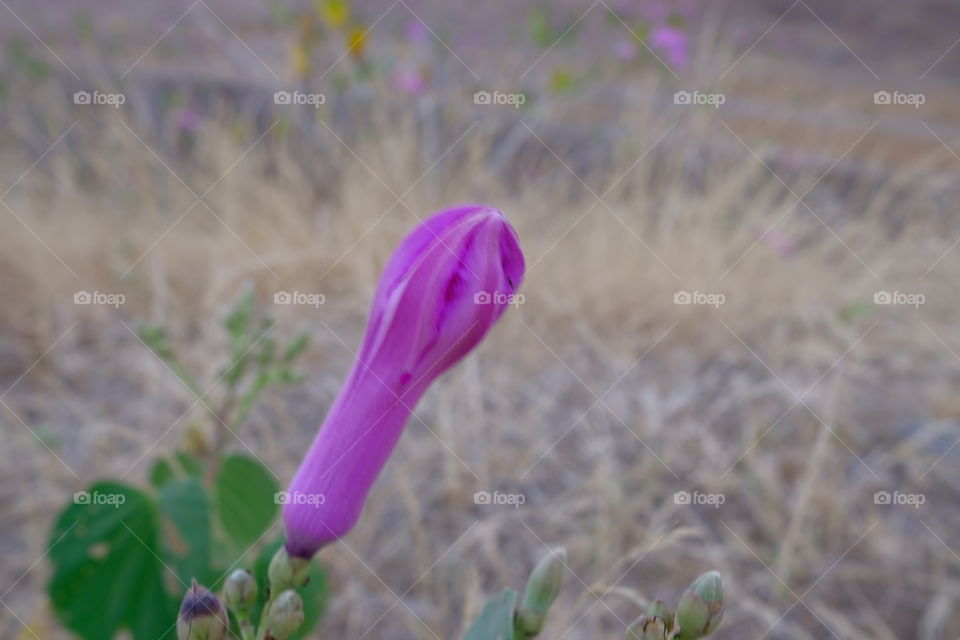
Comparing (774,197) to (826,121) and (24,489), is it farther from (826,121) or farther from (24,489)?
(24,489)

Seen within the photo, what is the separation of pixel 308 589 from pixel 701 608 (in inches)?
17.2

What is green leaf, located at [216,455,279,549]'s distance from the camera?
81cm

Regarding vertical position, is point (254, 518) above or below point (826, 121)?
below

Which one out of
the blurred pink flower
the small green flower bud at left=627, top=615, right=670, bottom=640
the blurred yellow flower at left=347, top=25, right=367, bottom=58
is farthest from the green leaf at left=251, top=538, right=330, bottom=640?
the blurred pink flower

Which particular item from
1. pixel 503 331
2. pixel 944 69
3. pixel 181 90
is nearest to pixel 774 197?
pixel 503 331

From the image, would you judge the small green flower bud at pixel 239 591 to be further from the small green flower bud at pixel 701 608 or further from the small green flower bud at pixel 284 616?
the small green flower bud at pixel 701 608

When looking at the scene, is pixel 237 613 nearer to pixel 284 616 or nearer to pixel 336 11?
pixel 284 616

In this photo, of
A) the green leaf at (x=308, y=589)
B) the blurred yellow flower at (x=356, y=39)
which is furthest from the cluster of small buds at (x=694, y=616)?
the blurred yellow flower at (x=356, y=39)

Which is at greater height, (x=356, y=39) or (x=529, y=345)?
(x=356, y=39)

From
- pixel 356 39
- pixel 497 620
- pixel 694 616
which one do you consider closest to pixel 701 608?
pixel 694 616

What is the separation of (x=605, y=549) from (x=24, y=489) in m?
1.10

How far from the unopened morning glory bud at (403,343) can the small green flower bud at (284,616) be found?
62 mm

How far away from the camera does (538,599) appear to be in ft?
1.69

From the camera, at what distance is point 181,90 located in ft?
12.9
